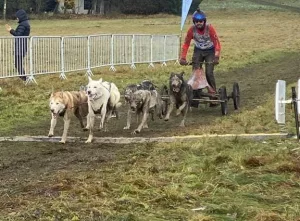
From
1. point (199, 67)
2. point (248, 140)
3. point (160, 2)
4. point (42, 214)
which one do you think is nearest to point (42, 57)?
point (199, 67)

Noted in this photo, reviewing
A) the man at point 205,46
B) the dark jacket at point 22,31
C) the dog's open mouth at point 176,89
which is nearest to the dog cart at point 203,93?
the man at point 205,46

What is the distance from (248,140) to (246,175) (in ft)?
7.88

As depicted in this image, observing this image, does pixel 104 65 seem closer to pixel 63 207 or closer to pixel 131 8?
pixel 63 207

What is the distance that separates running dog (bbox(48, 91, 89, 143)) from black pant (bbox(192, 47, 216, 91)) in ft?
10.8

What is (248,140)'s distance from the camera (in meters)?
9.85

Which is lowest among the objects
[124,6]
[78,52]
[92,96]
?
[124,6]

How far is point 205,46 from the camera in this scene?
44.7 ft

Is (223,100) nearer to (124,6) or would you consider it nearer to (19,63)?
(19,63)

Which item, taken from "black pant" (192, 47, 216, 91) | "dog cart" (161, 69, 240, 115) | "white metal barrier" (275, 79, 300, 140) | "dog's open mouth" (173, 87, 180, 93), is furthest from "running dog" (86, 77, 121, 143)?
"black pant" (192, 47, 216, 91)

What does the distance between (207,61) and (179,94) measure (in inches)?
71.4

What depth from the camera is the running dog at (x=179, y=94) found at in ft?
39.4

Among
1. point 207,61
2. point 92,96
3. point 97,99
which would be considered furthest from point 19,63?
point 92,96

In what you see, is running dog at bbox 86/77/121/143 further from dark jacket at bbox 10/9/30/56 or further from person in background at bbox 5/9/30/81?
dark jacket at bbox 10/9/30/56

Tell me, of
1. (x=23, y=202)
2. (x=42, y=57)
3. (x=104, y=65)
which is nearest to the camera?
(x=23, y=202)
